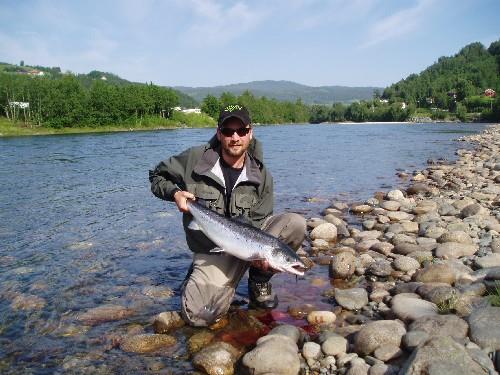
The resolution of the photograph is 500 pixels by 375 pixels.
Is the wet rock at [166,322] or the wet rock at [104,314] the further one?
the wet rock at [104,314]

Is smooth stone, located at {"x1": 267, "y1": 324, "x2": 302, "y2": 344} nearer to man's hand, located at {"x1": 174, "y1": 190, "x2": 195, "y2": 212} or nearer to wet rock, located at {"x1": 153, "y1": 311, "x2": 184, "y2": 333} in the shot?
wet rock, located at {"x1": 153, "y1": 311, "x2": 184, "y2": 333}

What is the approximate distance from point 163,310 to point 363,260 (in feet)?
11.1

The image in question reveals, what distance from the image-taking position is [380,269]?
650 centimetres

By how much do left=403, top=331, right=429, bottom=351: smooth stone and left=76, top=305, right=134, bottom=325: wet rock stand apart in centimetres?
346

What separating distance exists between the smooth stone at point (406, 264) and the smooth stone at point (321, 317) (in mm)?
1922

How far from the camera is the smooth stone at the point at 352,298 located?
5465 mm

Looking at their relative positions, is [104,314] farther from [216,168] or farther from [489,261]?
[489,261]

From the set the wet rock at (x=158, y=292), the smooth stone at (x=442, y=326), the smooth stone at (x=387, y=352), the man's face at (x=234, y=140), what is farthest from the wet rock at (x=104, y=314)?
the smooth stone at (x=442, y=326)

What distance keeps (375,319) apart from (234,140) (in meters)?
2.80

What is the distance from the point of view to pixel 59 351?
15.2ft

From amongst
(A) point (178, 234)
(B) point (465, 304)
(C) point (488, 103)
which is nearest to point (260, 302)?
(B) point (465, 304)

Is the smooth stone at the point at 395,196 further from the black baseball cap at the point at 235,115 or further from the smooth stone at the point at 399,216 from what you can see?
the black baseball cap at the point at 235,115

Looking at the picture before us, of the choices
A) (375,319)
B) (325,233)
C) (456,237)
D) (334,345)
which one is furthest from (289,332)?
(456,237)

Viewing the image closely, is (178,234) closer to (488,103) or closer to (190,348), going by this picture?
(190,348)
